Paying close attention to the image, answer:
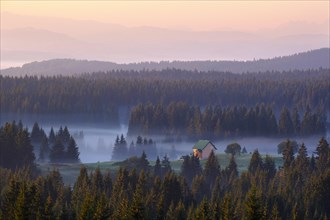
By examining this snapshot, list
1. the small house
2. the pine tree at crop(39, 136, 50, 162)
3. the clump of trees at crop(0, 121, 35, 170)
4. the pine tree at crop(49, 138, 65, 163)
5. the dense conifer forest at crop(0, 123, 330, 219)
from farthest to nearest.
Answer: the small house → the pine tree at crop(39, 136, 50, 162) → the pine tree at crop(49, 138, 65, 163) → the clump of trees at crop(0, 121, 35, 170) → the dense conifer forest at crop(0, 123, 330, 219)

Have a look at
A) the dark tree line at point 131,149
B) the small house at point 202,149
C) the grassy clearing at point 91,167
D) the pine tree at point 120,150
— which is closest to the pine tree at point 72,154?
the grassy clearing at point 91,167

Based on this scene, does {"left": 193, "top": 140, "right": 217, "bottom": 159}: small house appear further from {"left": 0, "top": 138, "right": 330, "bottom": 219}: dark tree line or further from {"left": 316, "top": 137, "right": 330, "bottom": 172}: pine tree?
{"left": 316, "top": 137, "right": 330, "bottom": 172}: pine tree

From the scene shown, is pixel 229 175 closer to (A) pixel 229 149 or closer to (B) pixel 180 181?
(B) pixel 180 181

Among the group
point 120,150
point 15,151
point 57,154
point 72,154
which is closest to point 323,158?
point 72,154

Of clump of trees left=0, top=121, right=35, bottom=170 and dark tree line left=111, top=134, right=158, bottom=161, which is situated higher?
clump of trees left=0, top=121, right=35, bottom=170

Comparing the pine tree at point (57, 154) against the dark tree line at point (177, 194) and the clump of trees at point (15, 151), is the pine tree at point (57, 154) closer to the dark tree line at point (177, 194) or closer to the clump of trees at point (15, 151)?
the clump of trees at point (15, 151)

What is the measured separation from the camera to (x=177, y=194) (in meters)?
91.9

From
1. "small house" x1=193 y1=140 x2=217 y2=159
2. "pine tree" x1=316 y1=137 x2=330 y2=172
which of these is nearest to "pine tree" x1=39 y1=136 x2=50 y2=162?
"small house" x1=193 y1=140 x2=217 y2=159

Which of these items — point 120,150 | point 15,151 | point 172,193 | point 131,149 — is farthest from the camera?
point 131,149

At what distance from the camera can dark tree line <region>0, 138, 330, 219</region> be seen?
66375 millimetres

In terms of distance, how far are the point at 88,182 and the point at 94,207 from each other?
95.1ft

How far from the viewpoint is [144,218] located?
2478 inches

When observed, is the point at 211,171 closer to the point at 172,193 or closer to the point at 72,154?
the point at 172,193

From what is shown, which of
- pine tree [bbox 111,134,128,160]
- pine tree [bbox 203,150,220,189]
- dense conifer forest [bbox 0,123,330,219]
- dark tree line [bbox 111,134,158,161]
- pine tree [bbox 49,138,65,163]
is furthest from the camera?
pine tree [bbox 111,134,128,160]
